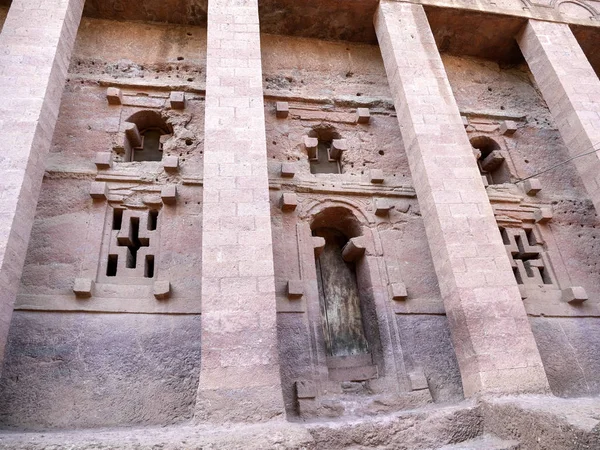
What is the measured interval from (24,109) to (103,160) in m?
1.19

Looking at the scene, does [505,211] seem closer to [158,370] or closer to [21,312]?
[158,370]

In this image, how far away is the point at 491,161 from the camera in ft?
27.2

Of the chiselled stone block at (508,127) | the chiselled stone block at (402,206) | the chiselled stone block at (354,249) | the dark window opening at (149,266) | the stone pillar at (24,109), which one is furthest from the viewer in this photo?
the chiselled stone block at (508,127)

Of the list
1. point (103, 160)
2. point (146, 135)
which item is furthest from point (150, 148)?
point (103, 160)

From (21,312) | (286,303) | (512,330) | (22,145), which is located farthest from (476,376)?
(22,145)

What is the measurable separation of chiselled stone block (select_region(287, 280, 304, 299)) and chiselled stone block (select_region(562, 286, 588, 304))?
3.64 m

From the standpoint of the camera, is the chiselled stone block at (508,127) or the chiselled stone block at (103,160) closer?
the chiselled stone block at (103,160)

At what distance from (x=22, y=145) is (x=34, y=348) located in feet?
7.10

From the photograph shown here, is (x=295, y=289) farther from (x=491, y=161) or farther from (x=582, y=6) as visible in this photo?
(x=582, y=6)

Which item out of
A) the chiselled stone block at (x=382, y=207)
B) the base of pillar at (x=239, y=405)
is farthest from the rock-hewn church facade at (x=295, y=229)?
the chiselled stone block at (x=382, y=207)

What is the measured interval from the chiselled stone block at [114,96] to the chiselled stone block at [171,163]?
1.46 metres

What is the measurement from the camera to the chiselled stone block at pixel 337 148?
768 cm

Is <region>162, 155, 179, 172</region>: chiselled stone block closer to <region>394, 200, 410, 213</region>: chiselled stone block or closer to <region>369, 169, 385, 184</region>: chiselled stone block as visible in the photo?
<region>369, 169, 385, 184</region>: chiselled stone block

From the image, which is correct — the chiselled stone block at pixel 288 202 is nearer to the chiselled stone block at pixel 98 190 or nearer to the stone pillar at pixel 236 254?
the stone pillar at pixel 236 254
